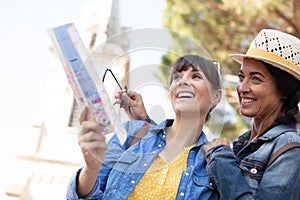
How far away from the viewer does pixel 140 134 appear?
2.07m

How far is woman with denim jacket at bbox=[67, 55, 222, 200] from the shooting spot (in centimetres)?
196

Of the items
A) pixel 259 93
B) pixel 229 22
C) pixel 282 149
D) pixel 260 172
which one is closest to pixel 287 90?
pixel 259 93

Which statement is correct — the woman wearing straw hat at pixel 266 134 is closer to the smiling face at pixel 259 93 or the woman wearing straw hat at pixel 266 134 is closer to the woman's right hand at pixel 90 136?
the smiling face at pixel 259 93

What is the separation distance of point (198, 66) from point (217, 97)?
0.17 meters

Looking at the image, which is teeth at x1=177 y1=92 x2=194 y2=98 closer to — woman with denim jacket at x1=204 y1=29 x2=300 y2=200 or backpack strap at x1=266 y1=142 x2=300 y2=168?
woman with denim jacket at x1=204 y1=29 x2=300 y2=200

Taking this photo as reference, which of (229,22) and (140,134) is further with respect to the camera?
(229,22)

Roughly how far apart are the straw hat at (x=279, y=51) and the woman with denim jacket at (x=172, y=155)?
0.73 feet

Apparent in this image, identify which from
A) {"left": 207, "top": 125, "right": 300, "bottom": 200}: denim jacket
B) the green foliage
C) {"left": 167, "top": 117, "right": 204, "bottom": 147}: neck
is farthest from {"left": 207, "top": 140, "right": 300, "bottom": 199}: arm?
the green foliage

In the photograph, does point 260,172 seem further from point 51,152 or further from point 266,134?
point 51,152

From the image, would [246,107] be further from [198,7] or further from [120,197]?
[198,7]

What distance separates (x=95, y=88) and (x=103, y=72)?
0.21 meters

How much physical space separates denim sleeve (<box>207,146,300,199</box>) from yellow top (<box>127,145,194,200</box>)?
0.58 feet

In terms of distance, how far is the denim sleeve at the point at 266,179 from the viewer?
1832 millimetres

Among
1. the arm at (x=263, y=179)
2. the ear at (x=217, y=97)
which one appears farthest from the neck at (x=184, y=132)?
the arm at (x=263, y=179)
